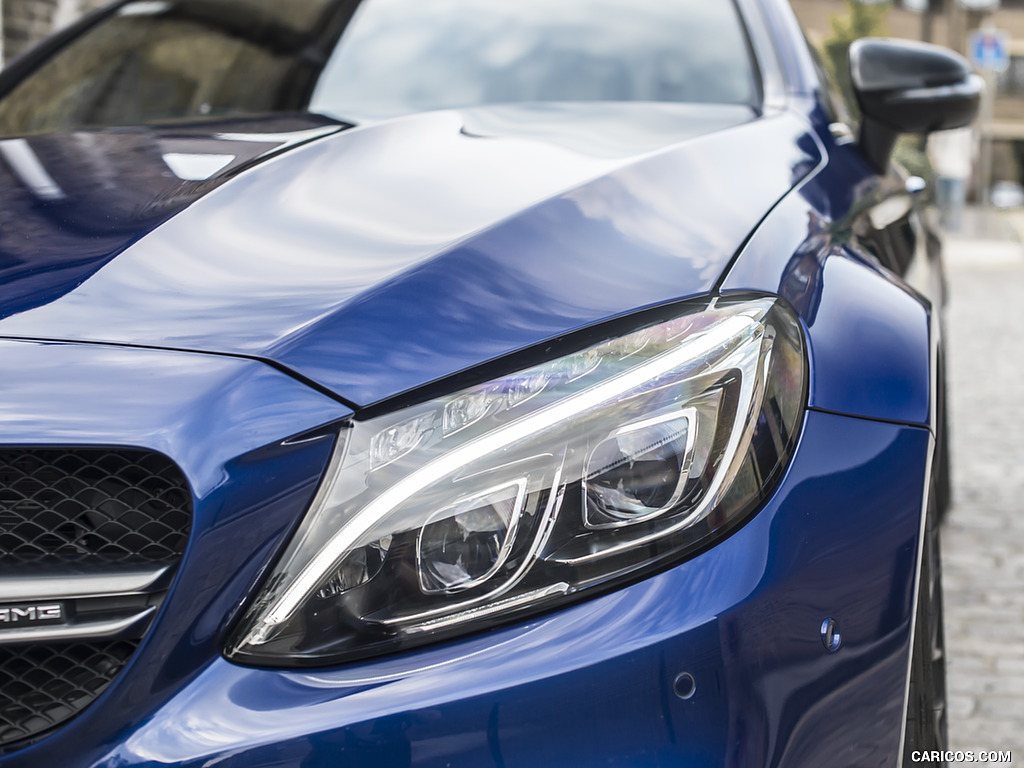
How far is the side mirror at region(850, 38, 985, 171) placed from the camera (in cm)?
212

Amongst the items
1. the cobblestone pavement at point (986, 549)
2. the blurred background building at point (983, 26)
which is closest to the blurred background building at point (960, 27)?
the blurred background building at point (983, 26)

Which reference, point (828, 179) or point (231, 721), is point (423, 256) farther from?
point (828, 179)

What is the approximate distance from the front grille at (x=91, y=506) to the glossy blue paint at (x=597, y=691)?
0.24 feet

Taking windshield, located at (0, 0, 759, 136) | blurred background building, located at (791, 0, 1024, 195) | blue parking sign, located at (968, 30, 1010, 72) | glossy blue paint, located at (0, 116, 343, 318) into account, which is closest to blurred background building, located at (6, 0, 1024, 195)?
blurred background building, located at (791, 0, 1024, 195)

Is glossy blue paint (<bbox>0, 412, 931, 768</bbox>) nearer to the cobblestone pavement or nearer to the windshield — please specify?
the windshield

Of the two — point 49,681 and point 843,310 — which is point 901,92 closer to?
point 843,310

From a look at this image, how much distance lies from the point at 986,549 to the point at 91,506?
3.11 metres

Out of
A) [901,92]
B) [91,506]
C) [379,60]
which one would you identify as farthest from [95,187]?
[901,92]

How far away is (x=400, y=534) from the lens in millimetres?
1017

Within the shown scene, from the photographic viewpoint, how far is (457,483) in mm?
1033

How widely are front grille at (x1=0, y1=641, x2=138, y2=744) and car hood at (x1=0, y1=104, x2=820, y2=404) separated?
0.95 feet

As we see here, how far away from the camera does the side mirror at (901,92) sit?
2.12 metres

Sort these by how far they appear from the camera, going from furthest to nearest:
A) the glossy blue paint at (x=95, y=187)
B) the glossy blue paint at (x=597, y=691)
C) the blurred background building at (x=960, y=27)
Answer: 1. the blurred background building at (x=960, y=27)
2. the glossy blue paint at (x=95, y=187)
3. the glossy blue paint at (x=597, y=691)

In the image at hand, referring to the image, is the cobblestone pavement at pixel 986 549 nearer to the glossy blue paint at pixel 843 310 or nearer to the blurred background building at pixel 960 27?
the glossy blue paint at pixel 843 310
